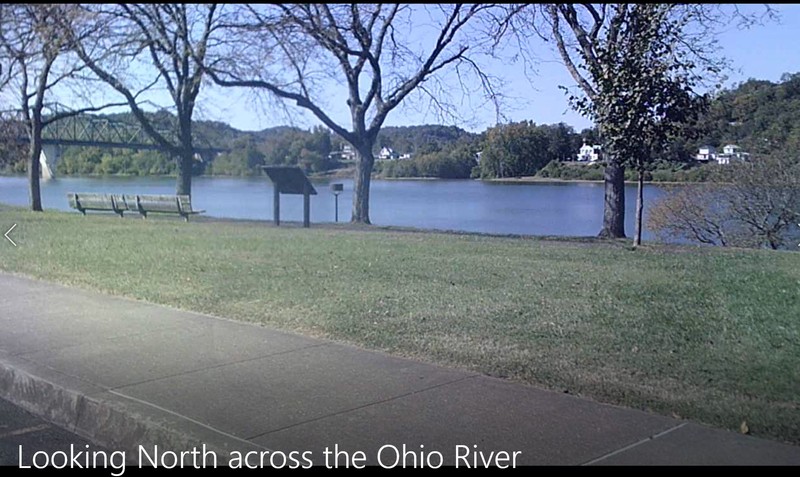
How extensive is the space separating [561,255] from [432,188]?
13.5 meters

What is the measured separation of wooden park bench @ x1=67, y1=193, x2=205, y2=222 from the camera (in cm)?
2519

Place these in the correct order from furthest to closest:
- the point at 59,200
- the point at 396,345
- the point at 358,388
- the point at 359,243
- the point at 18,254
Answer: the point at 59,200
the point at 359,243
the point at 18,254
the point at 396,345
the point at 358,388

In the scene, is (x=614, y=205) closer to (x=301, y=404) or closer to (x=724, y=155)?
(x=724, y=155)

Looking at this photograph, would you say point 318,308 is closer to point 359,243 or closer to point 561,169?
point 359,243

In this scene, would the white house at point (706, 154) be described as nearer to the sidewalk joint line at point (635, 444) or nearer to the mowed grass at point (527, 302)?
the mowed grass at point (527, 302)

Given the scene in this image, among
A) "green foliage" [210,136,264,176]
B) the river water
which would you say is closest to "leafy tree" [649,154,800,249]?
the river water

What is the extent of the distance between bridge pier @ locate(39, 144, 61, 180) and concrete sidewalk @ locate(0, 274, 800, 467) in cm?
1840

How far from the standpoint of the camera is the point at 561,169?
22312mm

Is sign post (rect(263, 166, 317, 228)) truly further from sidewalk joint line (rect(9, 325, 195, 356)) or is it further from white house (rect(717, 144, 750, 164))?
sidewalk joint line (rect(9, 325, 195, 356))

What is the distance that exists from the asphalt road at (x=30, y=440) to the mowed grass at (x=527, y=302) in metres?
2.74

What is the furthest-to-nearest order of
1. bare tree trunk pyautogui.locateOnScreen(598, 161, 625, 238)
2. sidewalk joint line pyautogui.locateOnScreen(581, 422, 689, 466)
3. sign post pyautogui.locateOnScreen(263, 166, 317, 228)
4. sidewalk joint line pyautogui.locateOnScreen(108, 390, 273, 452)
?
sign post pyautogui.locateOnScreen(263, 166, 317, 228), bare tree trunk pyautogui.locateOnScreen(598, 161, 625, 238), sidewalk joint line pyautogui.locateOnScreen(108, 390, 273, 452), sidewalk joint line pyautogui.locateOnScreen(581, 422, 689, 466)

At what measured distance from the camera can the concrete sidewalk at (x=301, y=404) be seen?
5496 millimetres

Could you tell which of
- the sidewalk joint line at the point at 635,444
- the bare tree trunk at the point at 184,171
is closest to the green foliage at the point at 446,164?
the bare tree trunk at the point at 184,171

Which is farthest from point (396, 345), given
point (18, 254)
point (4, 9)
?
point (18, 254)
